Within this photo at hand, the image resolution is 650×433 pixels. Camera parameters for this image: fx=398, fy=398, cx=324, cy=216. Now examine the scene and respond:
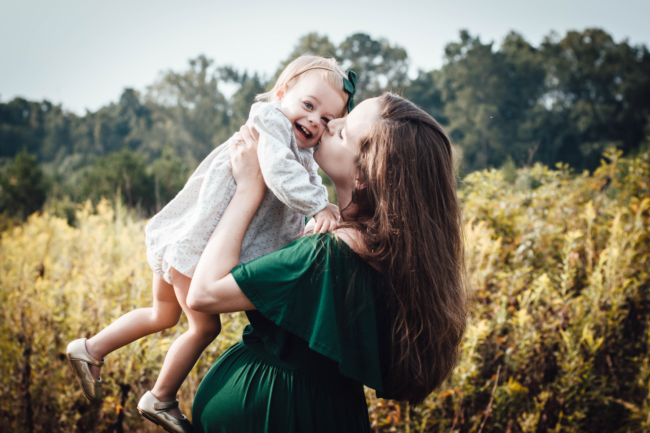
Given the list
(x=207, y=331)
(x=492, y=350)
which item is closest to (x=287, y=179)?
(x=207, y=331)

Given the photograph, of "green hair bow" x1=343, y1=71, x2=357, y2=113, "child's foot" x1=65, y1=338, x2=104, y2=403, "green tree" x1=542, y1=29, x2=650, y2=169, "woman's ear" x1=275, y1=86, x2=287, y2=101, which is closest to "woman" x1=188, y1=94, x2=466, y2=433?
"green hair bow" x1=343, y1=71, x2=357, y2=113

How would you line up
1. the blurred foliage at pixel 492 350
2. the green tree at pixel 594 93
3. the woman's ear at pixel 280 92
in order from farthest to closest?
the green tree at pixel 594 93, the blurred foliage at pixel 492 350, the woman's ear at pixel 280 92

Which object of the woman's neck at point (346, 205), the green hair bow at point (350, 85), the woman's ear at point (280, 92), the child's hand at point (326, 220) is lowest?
the child's hand at point (326, 220)

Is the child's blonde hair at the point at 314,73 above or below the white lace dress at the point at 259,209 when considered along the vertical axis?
above

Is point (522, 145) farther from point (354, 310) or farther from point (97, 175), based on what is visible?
point (354, 310)

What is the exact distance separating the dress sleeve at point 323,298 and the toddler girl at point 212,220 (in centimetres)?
16

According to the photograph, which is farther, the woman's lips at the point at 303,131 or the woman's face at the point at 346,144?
the woman's lips at the point at 303,131

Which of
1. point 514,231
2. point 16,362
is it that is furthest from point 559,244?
point 16,362

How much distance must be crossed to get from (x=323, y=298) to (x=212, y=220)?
549 mm

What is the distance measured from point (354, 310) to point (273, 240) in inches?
18.0

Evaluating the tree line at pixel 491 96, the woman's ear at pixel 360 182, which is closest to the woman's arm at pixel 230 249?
the woman's ear at pixel 360 182

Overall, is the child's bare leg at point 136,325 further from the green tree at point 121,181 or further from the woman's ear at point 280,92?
the green tree at point 121,181

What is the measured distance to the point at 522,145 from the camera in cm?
2917

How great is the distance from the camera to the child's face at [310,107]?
5.85 feet
